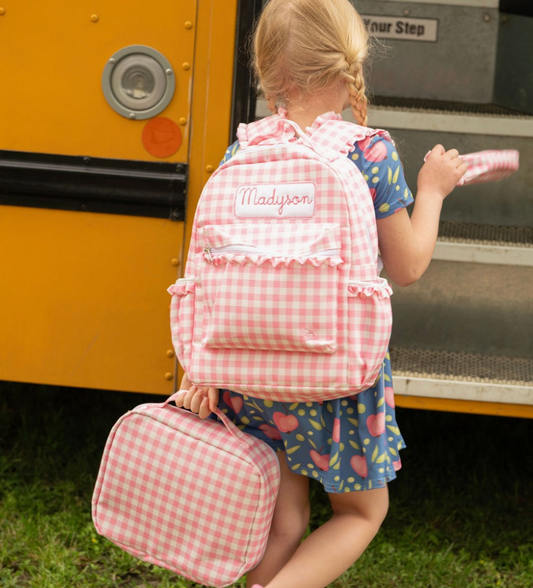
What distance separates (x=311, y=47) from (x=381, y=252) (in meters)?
0.38

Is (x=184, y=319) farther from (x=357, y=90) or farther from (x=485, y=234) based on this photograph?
(x=485, y=234)

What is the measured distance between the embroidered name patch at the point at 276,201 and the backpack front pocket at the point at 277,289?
0.08 ft

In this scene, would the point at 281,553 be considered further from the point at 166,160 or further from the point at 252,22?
the point at 252,22

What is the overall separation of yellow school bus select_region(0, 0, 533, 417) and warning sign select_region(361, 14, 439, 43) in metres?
1.03

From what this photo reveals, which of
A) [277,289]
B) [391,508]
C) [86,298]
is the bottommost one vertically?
[391,508]

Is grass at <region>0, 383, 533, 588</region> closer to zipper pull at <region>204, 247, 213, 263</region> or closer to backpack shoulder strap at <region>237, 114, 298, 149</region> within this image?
zipper pull at <region>204, 247, 213, 263</region>

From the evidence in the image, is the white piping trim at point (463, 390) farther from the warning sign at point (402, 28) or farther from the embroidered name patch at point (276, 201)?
the warning sign at point (402, 28)

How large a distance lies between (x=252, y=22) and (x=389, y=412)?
1025 millimetres

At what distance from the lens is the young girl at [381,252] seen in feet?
4.78

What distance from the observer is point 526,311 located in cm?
231

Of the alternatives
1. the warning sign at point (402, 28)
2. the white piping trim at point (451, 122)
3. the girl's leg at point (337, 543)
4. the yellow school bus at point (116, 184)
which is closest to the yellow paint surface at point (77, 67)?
the yellow school bus at point (116, 184)

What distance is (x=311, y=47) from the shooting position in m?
1.45

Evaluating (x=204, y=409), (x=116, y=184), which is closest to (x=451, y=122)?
(x=116, y=184)

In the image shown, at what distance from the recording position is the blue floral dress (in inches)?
57.9
